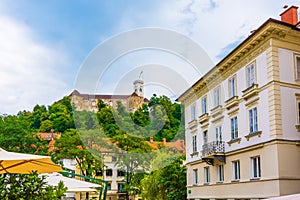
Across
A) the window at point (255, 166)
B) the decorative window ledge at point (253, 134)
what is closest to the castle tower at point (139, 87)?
the decorative window ledge at point (253, 134)

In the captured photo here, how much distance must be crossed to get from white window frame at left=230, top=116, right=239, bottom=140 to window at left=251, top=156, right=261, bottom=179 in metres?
1.76

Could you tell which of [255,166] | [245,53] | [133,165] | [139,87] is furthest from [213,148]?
[133,165]

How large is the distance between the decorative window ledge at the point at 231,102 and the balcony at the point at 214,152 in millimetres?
1919

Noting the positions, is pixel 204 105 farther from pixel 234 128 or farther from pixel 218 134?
pixel 234 128

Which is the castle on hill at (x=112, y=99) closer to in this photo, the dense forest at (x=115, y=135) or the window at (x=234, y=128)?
the dense forest at (x=115, y=135)

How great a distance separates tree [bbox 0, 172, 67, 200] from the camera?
593cm

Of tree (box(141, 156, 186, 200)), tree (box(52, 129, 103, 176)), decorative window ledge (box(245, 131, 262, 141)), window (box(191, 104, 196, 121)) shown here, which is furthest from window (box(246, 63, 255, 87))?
tree (box(52, 129, 103, 176))

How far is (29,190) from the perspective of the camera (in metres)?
5.93

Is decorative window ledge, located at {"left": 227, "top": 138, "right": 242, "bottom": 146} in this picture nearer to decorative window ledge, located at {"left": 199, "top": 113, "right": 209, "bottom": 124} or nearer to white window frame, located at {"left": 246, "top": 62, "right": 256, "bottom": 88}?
white window frame, located at {"left": 246, "top": 62, "right": 256, "bottom": 88}

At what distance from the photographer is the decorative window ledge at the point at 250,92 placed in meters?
17.2

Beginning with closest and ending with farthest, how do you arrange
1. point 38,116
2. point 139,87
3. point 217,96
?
point 139,87
point 217,96
point 38,116

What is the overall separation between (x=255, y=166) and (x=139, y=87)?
A: 591 cm

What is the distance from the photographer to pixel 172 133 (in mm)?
18656

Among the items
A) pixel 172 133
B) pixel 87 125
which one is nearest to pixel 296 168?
pixel 172 133
